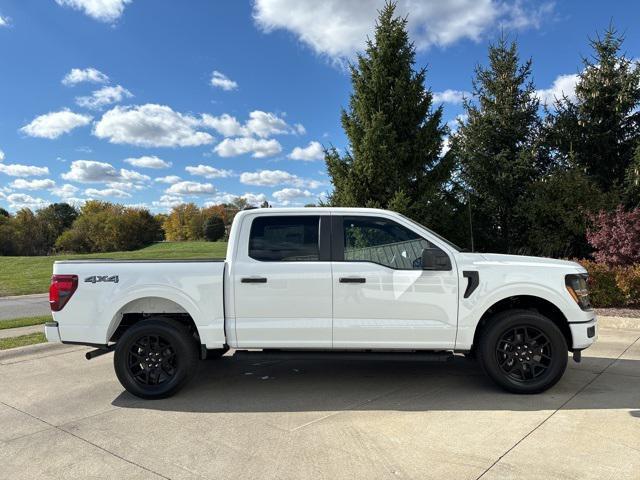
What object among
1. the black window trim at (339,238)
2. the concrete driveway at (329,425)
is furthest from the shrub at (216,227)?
the black window trim at (339,238)

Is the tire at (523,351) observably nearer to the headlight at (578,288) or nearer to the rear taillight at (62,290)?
the headlight at (578,288)

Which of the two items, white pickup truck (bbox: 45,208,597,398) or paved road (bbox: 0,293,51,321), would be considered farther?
paved road (bbox: 0,293,51,321)

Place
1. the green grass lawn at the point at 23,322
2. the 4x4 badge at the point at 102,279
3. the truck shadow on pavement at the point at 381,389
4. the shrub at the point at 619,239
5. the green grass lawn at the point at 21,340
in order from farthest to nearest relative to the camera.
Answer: the shrub at the point at 619,239 < the green grass lawn at the point at 23,322 < the green grass lawn at the point at 21,340 < the 4x4 badge at the point at 102,279 < the truck shadow on pavement at the point at 381,389

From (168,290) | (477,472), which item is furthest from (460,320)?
(168,290)

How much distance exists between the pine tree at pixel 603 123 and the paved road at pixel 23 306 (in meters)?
14.0

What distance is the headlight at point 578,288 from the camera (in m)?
4.69

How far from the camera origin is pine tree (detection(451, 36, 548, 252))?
1303 cm

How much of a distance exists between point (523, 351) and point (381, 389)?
4.85 ft

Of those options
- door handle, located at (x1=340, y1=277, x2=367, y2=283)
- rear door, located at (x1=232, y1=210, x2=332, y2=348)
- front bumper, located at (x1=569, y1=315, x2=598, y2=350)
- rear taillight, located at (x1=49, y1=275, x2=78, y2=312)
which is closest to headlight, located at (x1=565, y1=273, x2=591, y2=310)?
front bumper, located at (x1=569, y1=315, x2=598, y2=350)

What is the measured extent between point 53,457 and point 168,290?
1.75m

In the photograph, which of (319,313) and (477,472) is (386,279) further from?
(477,472)

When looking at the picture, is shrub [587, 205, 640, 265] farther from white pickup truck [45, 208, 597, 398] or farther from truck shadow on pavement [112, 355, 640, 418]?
white pickup truck [45, 208, 597, 398]

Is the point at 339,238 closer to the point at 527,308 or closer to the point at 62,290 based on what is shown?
the point at 527,308

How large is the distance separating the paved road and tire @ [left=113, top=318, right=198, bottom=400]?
7726mm
